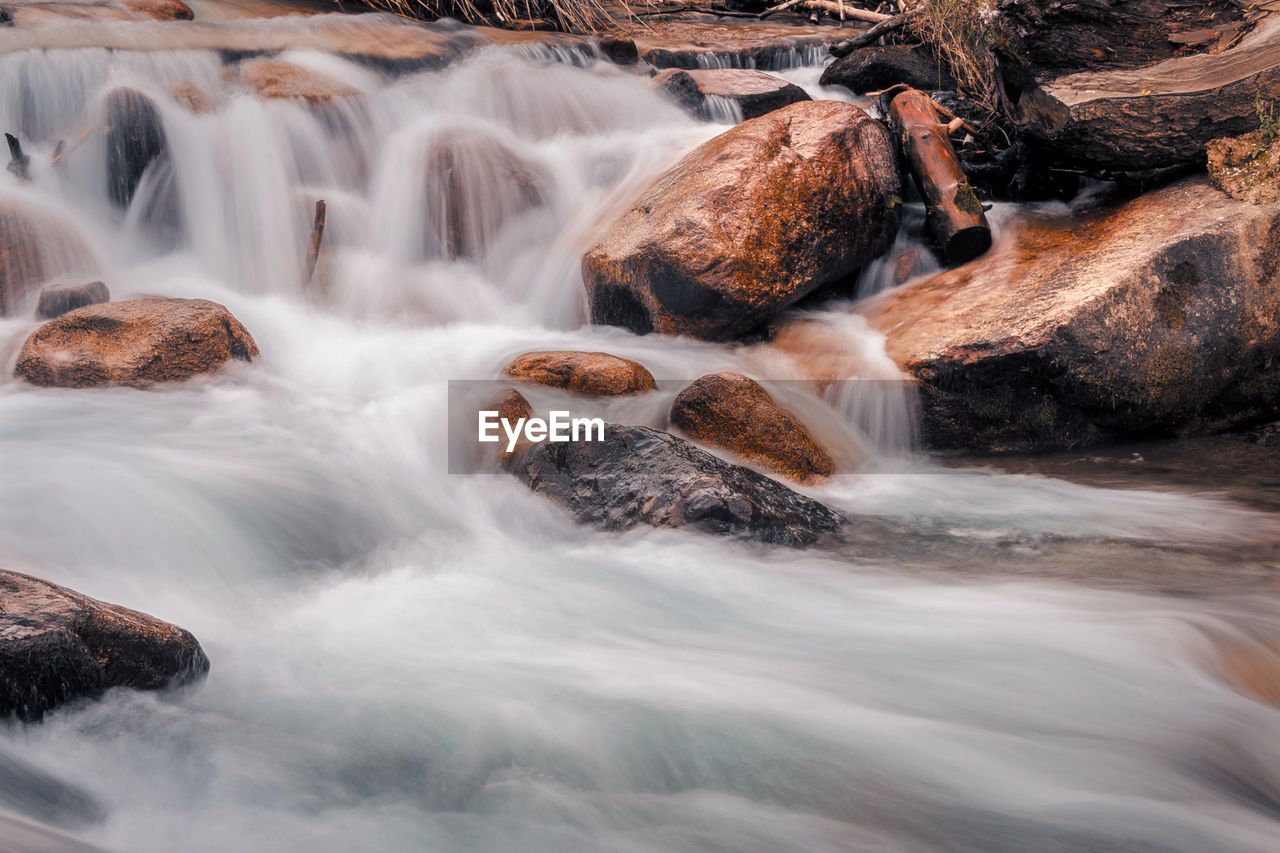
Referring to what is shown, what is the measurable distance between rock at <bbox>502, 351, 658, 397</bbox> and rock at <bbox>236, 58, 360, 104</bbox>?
3747 millimetres

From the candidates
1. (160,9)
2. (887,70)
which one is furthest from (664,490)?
(160,9)

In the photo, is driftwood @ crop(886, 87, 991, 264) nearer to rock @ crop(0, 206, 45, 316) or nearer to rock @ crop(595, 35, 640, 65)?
rock @ crop(595, 35, 640, 65)

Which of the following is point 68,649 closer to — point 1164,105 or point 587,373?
point 587,373

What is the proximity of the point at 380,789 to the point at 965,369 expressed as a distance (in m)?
3.61

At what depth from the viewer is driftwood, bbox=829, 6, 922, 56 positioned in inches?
325

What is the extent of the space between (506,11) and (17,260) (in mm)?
5760

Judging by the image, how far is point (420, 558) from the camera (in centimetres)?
372

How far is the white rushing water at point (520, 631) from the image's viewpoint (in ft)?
6.77

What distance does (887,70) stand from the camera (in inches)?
319

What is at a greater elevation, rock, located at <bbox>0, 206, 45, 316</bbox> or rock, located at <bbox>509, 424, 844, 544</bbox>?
rock, located at <bbox>0, 206, 45, 316</bbox>

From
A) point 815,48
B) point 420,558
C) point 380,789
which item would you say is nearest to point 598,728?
point 380,789

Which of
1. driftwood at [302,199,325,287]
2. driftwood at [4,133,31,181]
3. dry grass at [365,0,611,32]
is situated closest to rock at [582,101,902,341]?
driftwood at [302,199,325,287]

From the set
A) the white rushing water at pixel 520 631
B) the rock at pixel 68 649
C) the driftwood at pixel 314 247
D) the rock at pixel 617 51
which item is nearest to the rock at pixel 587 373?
the white rushing water at pixel 520 631

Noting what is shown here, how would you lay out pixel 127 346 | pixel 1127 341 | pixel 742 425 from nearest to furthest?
pixel 742 425
pixel 1127 341
pixel 127 346
